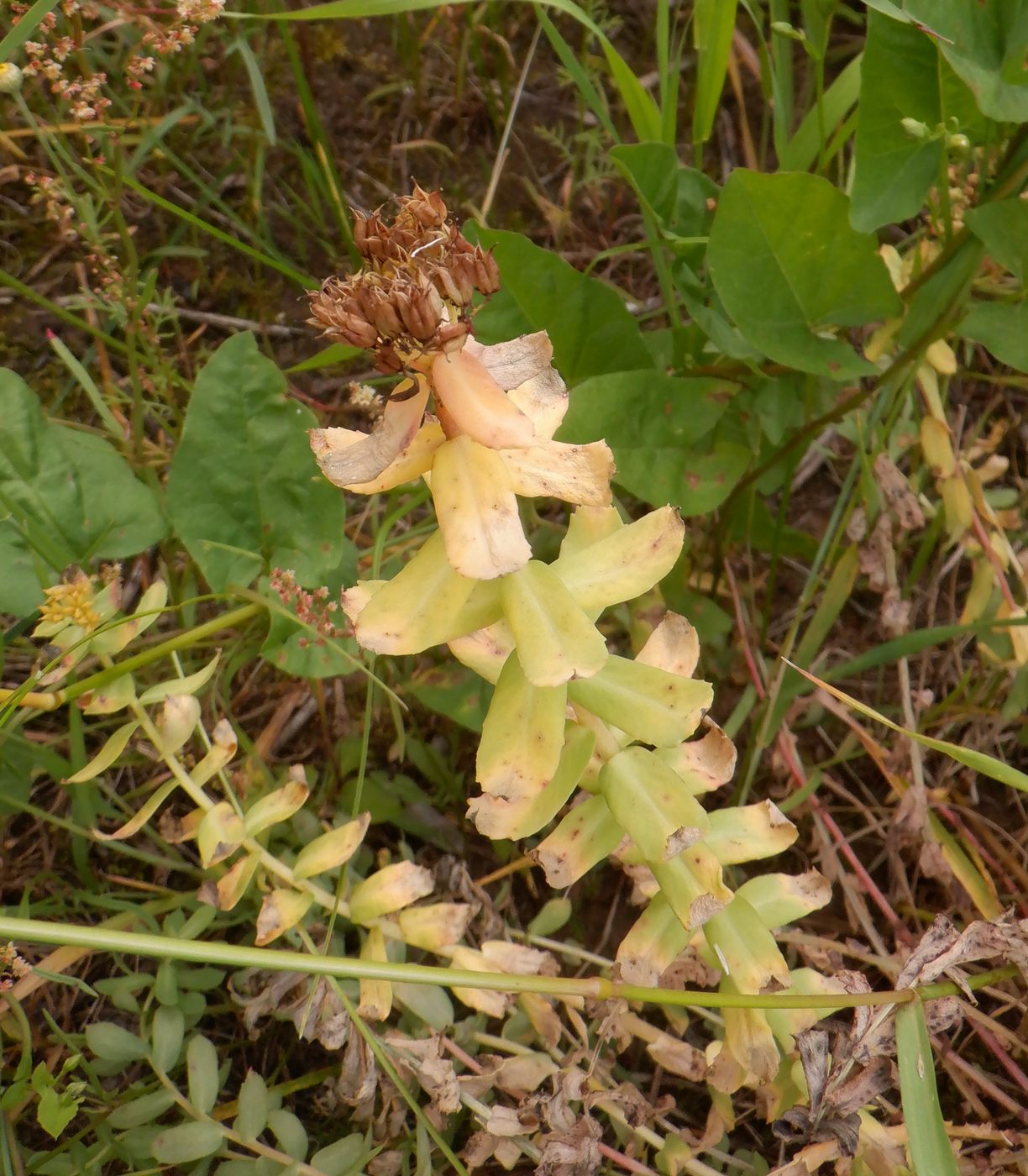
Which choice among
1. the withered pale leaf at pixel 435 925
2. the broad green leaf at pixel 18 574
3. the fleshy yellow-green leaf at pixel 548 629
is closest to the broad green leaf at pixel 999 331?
the fleshy yellow-green leaf at pixel 548 629

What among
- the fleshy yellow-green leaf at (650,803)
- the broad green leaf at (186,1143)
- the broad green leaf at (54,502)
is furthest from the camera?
the broad green leaf at (54,502)

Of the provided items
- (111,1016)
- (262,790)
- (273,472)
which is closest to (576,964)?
(262,790)

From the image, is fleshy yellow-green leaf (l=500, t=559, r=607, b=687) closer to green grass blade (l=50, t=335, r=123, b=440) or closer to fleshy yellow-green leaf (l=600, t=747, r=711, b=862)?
fleshy yellow-green leaf (l=600, t=747, r=711, b=862)

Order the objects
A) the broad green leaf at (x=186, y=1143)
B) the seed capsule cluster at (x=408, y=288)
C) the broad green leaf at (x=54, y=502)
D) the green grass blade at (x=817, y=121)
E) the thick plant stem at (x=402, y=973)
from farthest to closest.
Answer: the green grass blade at (x=817, y=121), the broad green leaf at (x=54, y=502), the broad green leaf at (x=186, y=1143), the thick plant stem at (x=402, y=973), the seed capsule cluster at (x=408, y=288)

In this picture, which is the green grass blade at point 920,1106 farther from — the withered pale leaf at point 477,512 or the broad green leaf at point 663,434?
the broad green leaf at point 663,434

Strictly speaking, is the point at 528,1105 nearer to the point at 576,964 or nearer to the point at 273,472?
the point at 576,964

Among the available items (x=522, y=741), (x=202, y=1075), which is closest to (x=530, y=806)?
(x=522, y=741)

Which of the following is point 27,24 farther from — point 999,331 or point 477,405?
point 999,331
